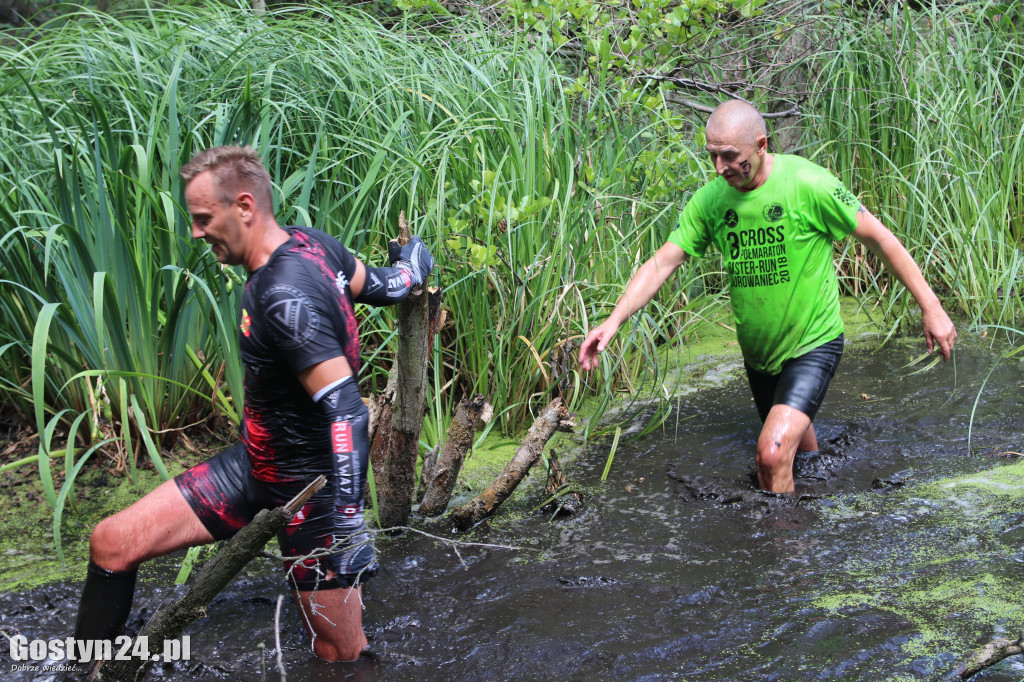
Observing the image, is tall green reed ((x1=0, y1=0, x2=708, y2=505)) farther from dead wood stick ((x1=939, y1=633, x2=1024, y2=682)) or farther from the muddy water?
dead wood stick ((x1=939, y1=633, x2=1024, y2=682))

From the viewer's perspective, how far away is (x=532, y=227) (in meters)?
4.35

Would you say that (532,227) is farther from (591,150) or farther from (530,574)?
(530,574)

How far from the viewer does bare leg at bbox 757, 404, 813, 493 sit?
3.51 metres

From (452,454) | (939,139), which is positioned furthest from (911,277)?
(939,139)

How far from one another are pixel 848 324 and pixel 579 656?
4.00 m

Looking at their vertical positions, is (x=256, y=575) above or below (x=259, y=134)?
below

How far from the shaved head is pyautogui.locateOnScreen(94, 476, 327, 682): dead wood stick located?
2.08m

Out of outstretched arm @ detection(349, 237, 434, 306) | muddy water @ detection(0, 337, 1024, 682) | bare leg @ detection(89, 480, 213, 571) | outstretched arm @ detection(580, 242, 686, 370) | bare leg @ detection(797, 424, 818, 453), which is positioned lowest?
muddy water @ detection(0, 337, 1024, 682)

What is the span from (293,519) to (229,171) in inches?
39.5

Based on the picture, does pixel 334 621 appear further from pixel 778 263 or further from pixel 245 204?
pixel 778 263

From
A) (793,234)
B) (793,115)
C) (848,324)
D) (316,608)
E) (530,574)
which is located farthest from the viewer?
(793,115)

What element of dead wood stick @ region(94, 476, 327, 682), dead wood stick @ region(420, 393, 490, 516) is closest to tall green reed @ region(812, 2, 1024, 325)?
dead wood stick @ region(420, 393, 490, 516)

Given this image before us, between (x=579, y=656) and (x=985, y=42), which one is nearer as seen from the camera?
(x=579, y=656)

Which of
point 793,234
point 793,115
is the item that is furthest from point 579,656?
point 793,115
